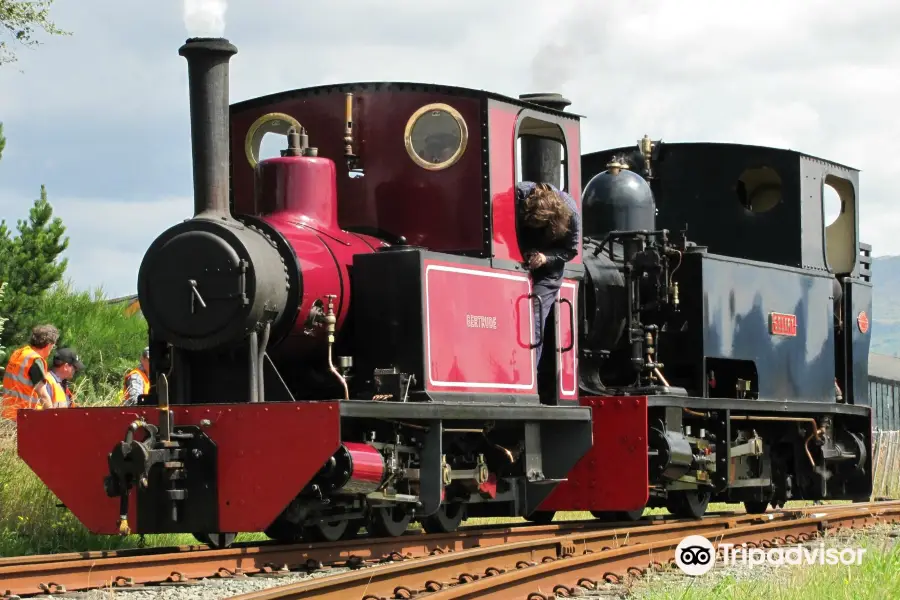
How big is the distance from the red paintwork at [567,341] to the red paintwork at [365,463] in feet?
7.40

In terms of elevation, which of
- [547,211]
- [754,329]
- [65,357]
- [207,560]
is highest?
[547,211]

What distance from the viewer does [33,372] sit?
35.6 ft

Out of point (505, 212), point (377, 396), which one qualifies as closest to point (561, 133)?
point (505, 212)

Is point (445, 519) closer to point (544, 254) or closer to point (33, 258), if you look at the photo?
point (544, 254)

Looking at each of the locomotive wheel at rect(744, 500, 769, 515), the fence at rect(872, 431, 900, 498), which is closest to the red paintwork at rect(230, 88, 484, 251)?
the locomotive wheel at rect(744, 500, 769, 515)

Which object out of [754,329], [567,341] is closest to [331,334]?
[567,341]

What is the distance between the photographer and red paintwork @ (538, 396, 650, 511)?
1063 centimetres

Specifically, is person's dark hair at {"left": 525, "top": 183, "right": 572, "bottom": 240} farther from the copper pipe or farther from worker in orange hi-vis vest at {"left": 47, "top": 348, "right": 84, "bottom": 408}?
worker in orange hi-vis vest at {"left": 47, "top": 348, "right": 84, "bottom": 408}

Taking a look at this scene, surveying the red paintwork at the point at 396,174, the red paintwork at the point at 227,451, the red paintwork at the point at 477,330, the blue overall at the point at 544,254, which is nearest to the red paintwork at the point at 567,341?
the blue overall at the point at 544,254

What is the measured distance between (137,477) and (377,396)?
1.47m

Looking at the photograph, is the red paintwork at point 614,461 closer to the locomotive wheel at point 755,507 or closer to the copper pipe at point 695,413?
the copper pipe at point 695,413

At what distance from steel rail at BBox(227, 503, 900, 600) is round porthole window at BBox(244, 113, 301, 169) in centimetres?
310

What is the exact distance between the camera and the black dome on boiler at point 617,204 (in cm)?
1197

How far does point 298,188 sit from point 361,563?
232cm
